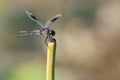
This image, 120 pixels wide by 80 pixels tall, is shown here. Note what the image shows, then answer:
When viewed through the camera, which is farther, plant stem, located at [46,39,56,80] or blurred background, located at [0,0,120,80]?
blurred background, located at [0,0,120,80]

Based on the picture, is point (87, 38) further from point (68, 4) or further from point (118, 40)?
point (68, 4)

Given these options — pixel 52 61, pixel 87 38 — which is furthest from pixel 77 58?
pixel 52 61

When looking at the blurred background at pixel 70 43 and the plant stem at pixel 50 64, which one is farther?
the blurred background at pixel 70 43

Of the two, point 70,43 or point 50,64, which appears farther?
point 70,43

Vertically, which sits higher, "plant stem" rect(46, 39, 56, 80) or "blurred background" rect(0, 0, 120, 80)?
"blurred background" rect(0, 0, 120, 80)

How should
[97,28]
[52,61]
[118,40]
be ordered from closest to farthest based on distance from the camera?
[52,61], [118,40], [97,28]

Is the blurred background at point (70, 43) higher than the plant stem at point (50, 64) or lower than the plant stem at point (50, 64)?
higher

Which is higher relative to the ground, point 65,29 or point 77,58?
point 65,29

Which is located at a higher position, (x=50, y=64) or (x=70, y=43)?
(x=70, y=43)
